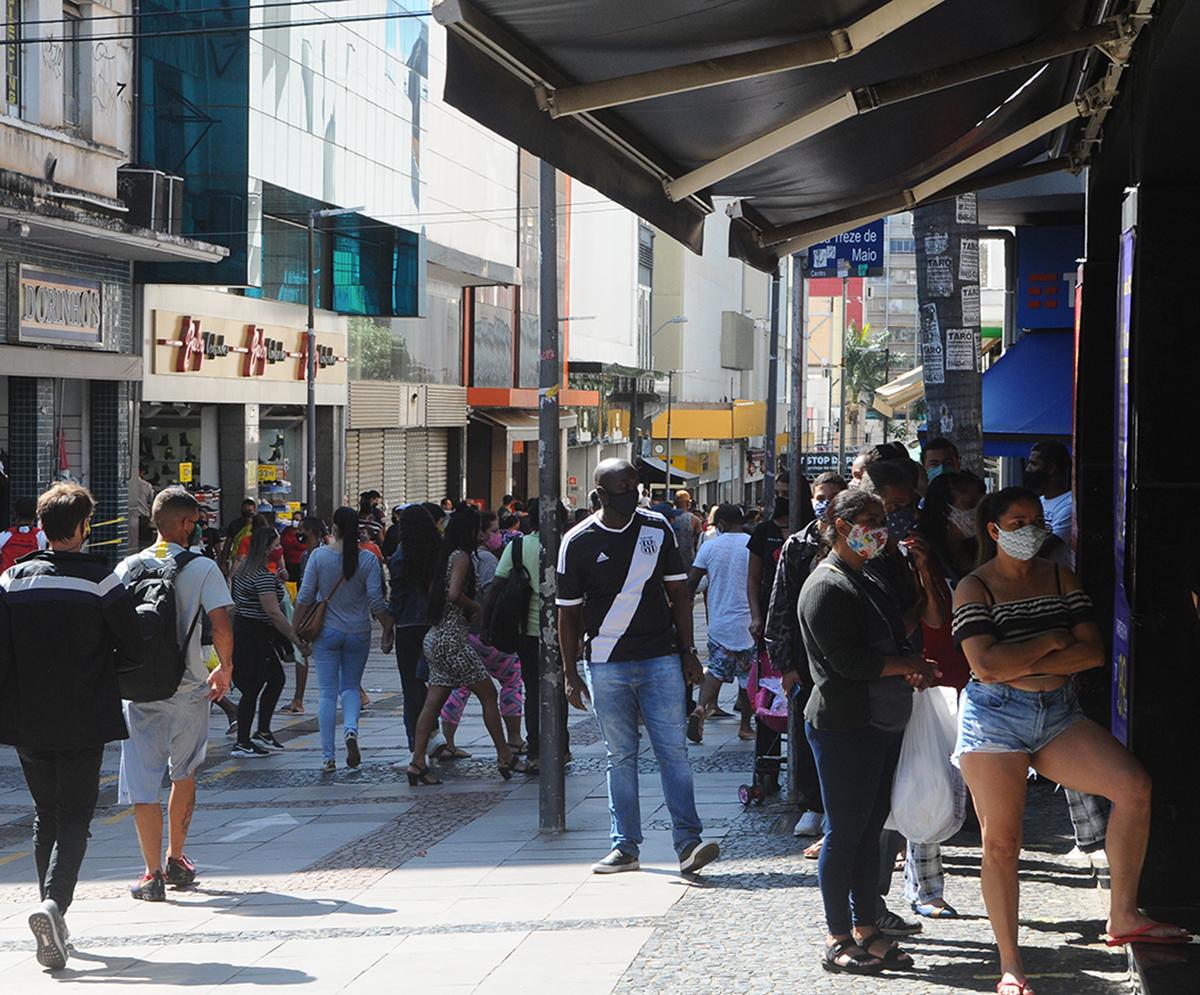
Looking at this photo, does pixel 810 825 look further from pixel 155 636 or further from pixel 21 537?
pixel 21 537

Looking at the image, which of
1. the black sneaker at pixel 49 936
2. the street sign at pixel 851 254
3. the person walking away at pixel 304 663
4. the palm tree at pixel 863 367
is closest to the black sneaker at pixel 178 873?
the black sneaker at pixel 49 936

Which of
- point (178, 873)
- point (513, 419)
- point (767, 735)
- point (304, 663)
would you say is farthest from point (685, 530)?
point (513, 419)

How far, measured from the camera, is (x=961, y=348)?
10.6m

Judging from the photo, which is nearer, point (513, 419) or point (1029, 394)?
point (1029, 394)

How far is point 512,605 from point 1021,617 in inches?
233

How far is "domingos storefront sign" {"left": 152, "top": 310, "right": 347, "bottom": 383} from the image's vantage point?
87.2ft

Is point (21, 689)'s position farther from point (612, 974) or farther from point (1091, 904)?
point (1091, 904)

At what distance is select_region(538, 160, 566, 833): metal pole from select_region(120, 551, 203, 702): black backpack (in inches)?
82.5

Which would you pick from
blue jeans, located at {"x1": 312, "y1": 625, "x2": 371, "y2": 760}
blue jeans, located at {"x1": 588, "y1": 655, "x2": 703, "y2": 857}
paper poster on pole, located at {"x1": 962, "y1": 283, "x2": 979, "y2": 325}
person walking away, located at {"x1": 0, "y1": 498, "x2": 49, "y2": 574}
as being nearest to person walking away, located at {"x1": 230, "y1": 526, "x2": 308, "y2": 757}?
blue jeans, located at {"x1": 312, "y1": 625, "x2": 371, "y2": 760}

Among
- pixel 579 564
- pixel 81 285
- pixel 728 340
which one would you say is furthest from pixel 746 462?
pixel 579 564

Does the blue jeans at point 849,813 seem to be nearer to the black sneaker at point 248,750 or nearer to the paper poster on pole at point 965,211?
the paper poster on pole at point 965,211

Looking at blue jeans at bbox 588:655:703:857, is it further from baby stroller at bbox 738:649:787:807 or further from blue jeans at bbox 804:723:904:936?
blue jeans at bbox 804:723:904:936

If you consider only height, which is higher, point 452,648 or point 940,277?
point 940,277

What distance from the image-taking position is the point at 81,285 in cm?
2309
